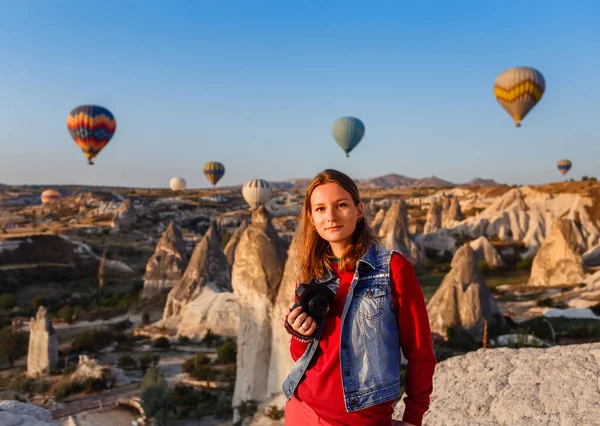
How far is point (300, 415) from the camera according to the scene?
186cm

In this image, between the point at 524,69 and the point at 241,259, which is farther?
the point at 524,69

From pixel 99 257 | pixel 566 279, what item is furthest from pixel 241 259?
pixel 99 257

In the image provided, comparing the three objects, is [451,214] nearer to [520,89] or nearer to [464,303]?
[520,89]

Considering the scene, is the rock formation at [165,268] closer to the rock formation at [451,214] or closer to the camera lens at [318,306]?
the camera lens at [318,306]

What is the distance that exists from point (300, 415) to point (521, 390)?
1.77m

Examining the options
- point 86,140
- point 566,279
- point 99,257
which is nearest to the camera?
→ point 566,279

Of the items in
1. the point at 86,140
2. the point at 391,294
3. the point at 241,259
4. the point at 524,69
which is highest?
the point at 524,69

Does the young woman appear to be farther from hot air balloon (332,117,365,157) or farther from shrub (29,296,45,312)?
hot air balloon (332,117,365,157)

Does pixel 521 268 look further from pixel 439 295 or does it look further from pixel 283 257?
pixel 283 257

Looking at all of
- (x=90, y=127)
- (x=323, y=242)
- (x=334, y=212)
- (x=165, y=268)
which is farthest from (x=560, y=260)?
(x=90, y=127)

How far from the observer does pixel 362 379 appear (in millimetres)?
1700

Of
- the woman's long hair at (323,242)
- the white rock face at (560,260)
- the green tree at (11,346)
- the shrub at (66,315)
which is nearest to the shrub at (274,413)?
the woman's long hair at (323,242)

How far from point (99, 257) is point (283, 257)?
2725cm

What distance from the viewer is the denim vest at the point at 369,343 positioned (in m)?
1.70
